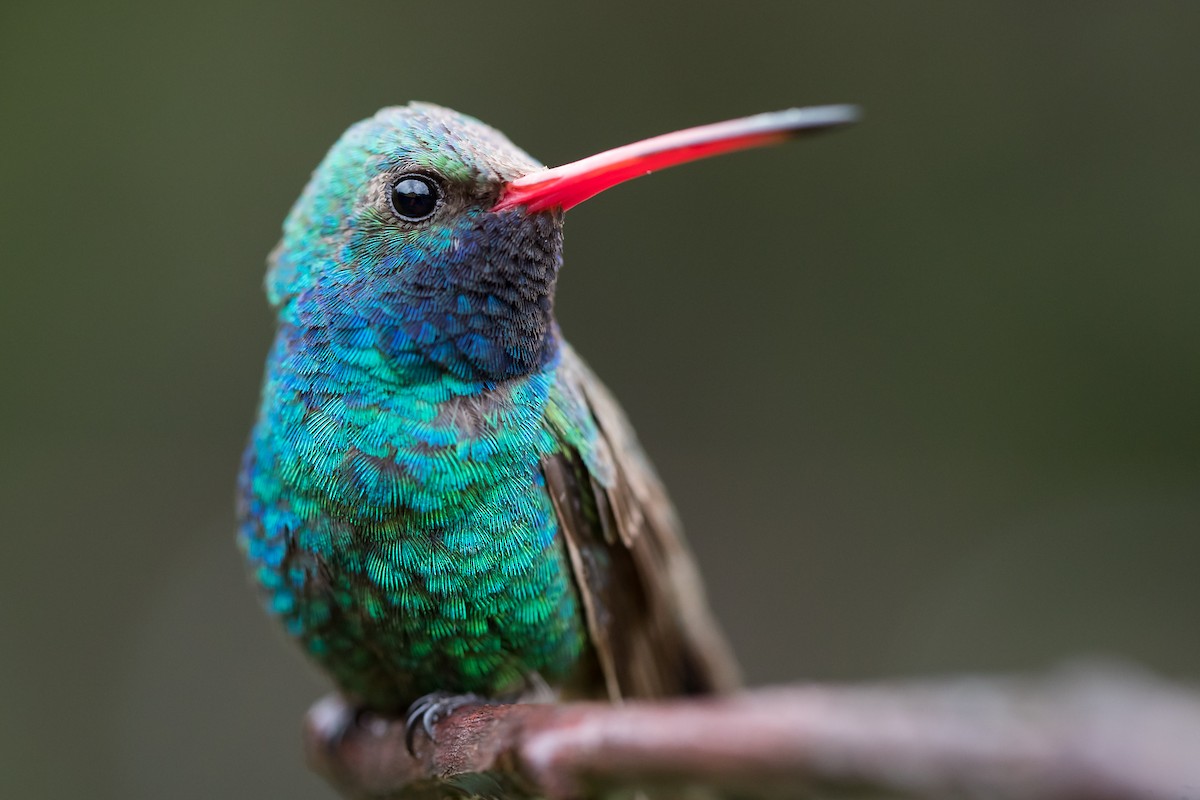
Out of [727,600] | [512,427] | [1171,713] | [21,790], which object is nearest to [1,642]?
[21,790]

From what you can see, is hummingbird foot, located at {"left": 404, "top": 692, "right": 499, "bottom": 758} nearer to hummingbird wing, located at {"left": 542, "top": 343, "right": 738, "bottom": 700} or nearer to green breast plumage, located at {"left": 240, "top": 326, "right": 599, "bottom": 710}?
green breast plumage, located at {"left": 240, "top": 326, "right": 599, "bottom": 710}

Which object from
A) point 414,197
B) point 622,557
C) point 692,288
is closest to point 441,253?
point 414,197

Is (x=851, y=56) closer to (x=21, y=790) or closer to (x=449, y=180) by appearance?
(x=449, y=180)

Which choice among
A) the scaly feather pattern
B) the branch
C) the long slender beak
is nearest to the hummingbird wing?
the scaly feather pattern

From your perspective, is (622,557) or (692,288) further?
(692,288)

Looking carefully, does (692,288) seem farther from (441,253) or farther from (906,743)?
(906,743)

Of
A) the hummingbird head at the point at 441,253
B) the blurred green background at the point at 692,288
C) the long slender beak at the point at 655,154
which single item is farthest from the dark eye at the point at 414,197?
the blurred green background at the point at 692,288
